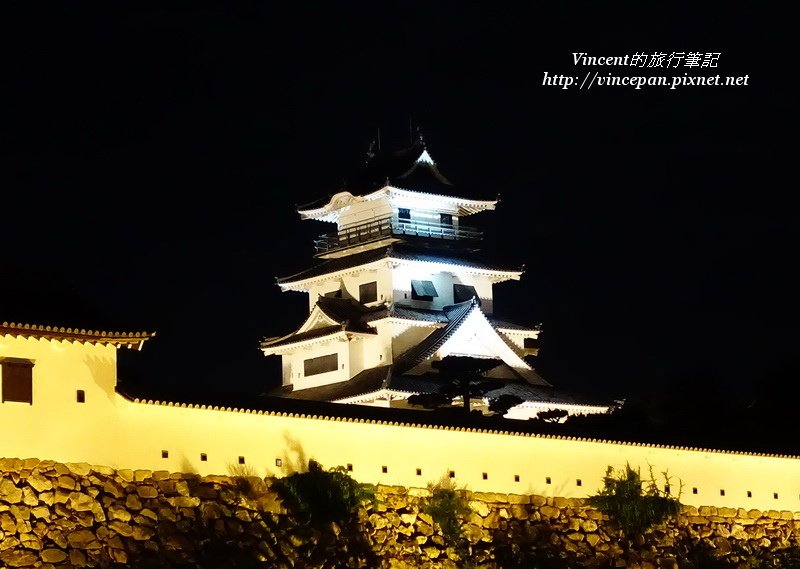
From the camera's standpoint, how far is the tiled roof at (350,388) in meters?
44.4

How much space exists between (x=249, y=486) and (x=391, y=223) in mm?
19876

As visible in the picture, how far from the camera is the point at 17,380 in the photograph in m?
27.1

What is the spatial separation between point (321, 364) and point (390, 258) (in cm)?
347

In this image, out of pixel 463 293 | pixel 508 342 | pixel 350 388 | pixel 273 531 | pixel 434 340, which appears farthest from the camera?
pixel 463 293

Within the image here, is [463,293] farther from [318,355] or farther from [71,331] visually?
[71,331]

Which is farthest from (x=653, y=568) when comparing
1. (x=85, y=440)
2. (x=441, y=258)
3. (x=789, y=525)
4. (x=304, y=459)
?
(x=441, y=258)

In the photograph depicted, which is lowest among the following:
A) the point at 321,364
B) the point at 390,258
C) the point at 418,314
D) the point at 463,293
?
the point at 321,364

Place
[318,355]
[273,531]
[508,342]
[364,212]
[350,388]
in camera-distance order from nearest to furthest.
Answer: [273,531] → [350,388] → [508,342] → [318,355] → [364,212]

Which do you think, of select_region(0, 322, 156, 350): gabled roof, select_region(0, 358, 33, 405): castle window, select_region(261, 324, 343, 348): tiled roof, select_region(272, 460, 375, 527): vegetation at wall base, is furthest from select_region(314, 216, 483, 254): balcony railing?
select_region(0, 358, 33, 405): castle window

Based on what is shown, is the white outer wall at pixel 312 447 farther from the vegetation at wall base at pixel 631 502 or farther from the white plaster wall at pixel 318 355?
the white plaster wall at pixel 318 355

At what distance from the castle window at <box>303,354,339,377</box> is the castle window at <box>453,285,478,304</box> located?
12.9 ft

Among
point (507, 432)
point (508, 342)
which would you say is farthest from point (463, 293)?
point (507, 432)

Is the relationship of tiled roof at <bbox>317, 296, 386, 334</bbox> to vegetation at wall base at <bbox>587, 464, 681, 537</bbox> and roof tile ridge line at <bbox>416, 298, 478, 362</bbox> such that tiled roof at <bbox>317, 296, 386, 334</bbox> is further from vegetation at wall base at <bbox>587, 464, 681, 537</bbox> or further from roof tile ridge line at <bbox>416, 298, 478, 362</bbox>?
vegetation at wall base at <bbox>587, 464, 681, 537</bbox>

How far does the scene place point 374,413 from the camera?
32250mm
